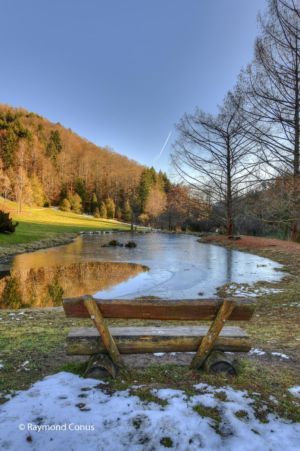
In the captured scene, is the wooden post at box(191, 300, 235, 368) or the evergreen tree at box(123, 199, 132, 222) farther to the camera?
the evergreen tree at box(123, 199, 132, 222)

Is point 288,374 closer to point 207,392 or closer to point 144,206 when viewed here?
point 207,392

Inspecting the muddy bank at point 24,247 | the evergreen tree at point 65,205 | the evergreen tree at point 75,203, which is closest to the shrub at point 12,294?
the muddy bank at point 24,247

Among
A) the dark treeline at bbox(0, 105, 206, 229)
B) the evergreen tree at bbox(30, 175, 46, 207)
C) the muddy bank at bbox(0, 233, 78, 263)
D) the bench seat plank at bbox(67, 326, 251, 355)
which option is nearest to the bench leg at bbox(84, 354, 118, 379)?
the bench seat plank at bbox(67, 326, 251, 355)

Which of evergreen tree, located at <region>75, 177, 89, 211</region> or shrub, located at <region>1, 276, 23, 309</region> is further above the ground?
evergreen tree, located at <region>75, 177, 89, 211</region>

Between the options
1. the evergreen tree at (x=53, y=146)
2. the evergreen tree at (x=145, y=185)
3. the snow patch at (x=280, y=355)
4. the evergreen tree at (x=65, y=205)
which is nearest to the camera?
the snow patch at (x=280, y=355)

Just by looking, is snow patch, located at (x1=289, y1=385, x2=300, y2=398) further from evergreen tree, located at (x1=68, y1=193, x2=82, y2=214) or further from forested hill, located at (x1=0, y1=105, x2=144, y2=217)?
evergreen tree, located at (x1=68, y1=193, x2=82, y2=214)

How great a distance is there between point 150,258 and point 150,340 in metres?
15.7

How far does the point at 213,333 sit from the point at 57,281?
1014 cm

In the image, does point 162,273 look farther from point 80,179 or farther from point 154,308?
point 80,179

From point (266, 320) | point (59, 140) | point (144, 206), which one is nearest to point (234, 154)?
point (266, 320)

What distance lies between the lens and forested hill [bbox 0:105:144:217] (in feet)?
214

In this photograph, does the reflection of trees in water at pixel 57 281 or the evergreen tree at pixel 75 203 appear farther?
the evergreen tree at pixel 75 203

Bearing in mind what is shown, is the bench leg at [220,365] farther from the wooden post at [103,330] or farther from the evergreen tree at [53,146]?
the evergreen tree at [53,146]

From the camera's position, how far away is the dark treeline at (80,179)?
208 ft
